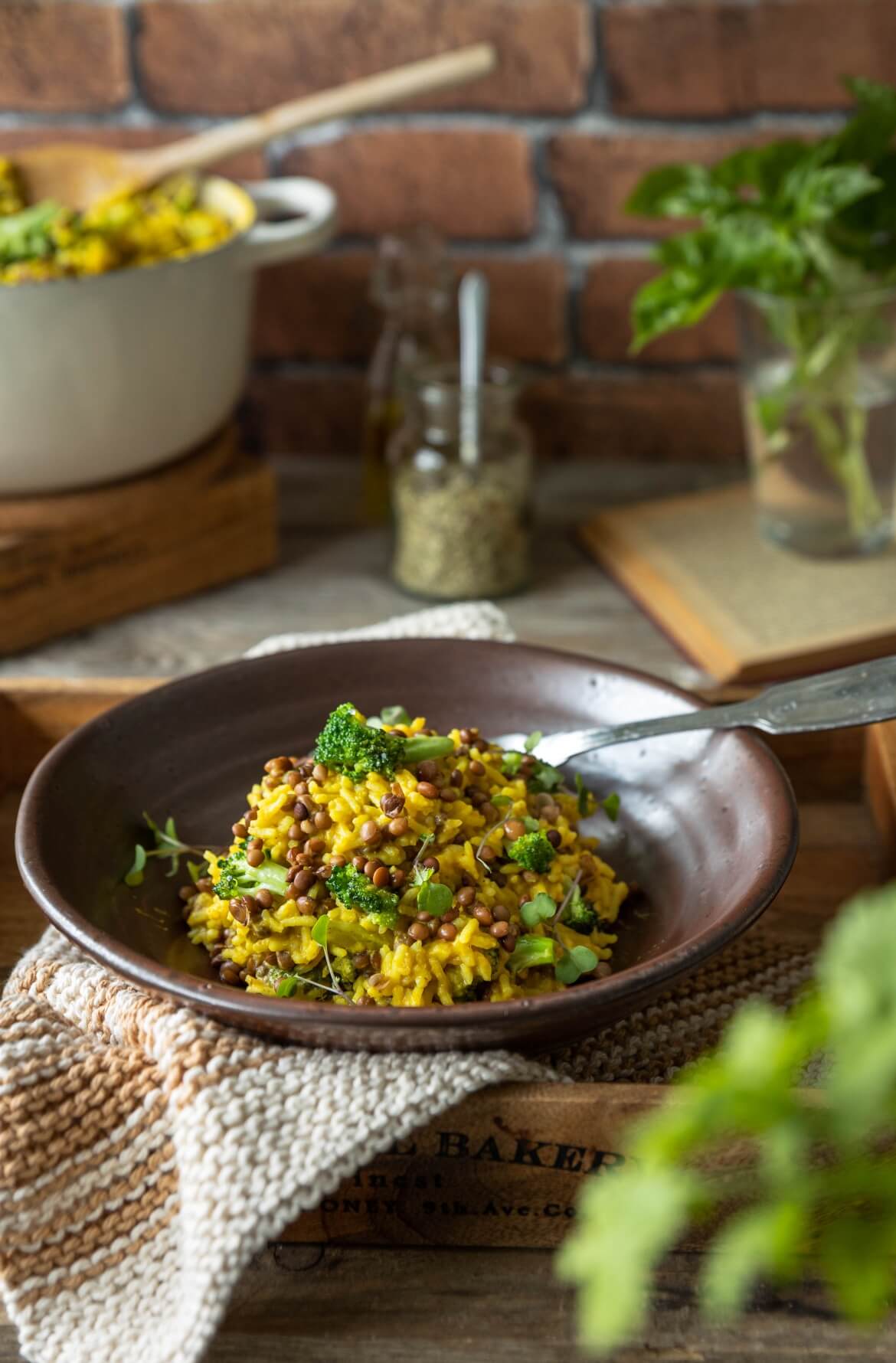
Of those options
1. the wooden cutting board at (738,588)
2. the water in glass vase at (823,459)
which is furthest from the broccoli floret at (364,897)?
the water in glass vase at (823,459)

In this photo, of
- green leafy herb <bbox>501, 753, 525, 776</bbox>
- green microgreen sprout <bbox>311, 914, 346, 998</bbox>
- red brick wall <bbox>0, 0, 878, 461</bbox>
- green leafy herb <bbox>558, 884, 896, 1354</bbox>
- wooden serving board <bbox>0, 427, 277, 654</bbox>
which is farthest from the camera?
red brick wall <bbox>0, 0, 878, 461</bbox>

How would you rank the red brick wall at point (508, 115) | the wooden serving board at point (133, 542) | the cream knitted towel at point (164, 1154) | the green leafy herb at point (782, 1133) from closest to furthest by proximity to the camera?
the green leafy herb at point (782, 1133), the cream knitted towel at point (164, 1154), the wooden serving board at point (133, 542), the red brick wall at point (508, 115)

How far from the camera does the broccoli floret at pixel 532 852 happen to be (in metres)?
0.85

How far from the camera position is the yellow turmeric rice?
1.37m

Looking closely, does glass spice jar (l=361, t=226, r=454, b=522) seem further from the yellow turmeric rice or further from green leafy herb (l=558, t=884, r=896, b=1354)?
green leafy herb (l=558, t=884, r=896, b=1354)

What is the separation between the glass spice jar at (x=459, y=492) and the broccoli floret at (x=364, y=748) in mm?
649

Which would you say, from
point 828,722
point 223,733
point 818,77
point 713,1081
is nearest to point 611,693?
point 828,722

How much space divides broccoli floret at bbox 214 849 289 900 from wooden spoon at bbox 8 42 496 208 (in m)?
0.92

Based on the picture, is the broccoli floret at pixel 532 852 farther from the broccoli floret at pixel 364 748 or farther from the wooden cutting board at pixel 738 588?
the wooden cutting board at pixel 738 588

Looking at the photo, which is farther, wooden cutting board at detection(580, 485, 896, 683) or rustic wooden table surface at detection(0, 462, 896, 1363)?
wooden cutting board at detection(580, 485, 896, 683)

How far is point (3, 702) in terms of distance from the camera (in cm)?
114

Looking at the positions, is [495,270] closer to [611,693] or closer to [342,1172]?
[611,693]

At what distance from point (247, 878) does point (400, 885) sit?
92 millimetres

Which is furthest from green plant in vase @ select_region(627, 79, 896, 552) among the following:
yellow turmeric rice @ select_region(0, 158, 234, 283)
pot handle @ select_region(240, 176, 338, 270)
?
yellow turmeric rice @ select_region(0, 158, 234, 283)
